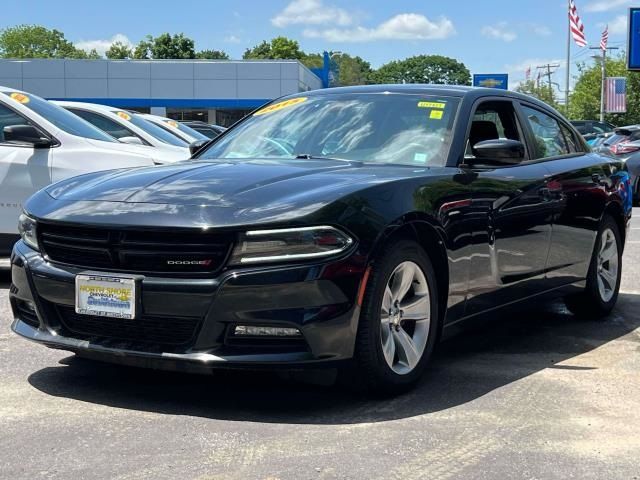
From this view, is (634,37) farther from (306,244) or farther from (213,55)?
(213,55)

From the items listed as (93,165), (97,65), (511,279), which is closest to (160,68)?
(97,65)

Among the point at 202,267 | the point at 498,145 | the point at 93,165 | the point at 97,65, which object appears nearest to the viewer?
the point at 202,267

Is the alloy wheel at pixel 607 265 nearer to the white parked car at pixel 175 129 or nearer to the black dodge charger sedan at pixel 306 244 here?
the black dodge charger sedan at pixel 306 244

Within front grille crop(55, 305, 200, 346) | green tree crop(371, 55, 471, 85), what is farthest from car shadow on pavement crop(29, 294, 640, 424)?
green tree crop(371, 55, 471, 85)

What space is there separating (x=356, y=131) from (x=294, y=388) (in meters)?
1.54

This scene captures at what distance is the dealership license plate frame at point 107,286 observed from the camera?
3.58m

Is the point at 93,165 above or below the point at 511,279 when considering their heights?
above

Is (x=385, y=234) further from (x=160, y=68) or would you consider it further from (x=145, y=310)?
(x=160, y=68)

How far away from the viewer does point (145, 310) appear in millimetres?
3574

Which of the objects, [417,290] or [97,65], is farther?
[97,65]

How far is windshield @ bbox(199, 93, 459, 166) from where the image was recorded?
15.4 feet

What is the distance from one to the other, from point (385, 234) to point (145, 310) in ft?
3.58

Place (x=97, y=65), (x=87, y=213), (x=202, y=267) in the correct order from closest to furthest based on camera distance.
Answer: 1. (x=202, y=267)
2. (x=87, y=213)
3. (x=97, y=65)

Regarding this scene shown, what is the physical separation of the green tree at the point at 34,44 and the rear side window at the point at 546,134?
117 metres
